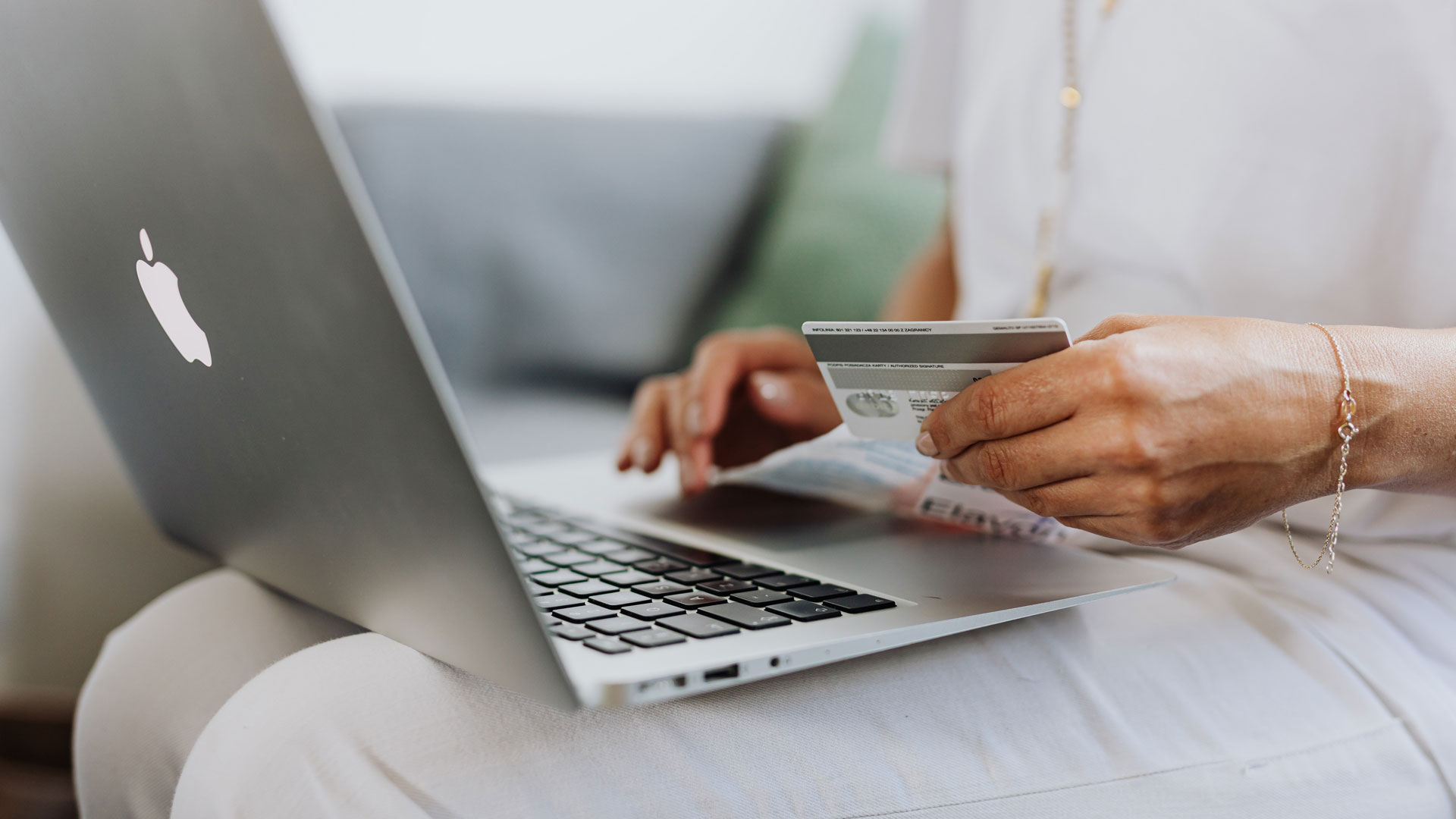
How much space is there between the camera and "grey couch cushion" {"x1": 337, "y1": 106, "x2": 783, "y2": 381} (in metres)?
1.27

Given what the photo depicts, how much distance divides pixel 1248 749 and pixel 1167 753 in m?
0.04

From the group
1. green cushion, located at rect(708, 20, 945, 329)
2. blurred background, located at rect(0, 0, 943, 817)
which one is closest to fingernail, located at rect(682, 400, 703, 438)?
blurred background, located at rect(0, 0, 943, 817)

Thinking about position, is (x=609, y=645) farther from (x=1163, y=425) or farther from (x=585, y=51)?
(x=585, y=51)

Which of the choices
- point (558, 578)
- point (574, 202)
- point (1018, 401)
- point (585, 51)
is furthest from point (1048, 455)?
point (585, 51)

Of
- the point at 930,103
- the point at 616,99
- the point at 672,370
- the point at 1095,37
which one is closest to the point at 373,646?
the point at 1095,37

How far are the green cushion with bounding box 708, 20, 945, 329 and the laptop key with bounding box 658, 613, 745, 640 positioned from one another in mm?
962

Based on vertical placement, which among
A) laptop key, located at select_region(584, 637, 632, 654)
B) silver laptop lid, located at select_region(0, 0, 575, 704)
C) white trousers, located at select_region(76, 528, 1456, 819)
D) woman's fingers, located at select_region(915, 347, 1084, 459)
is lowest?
white trousers, located at select_region(76, 528, 1456, 819)

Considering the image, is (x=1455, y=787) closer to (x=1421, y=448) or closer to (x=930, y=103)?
(x=1421, y=448)

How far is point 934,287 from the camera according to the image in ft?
3.21

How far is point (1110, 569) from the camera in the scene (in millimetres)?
470

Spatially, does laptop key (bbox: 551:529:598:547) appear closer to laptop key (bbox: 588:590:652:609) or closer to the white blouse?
laptop key (bbox: 588:590:652:609)

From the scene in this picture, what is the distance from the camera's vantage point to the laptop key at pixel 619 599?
40 cm

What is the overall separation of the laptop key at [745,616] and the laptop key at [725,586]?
3cm

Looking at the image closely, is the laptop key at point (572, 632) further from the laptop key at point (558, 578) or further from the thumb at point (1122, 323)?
the thumb at point (1122, 323)
